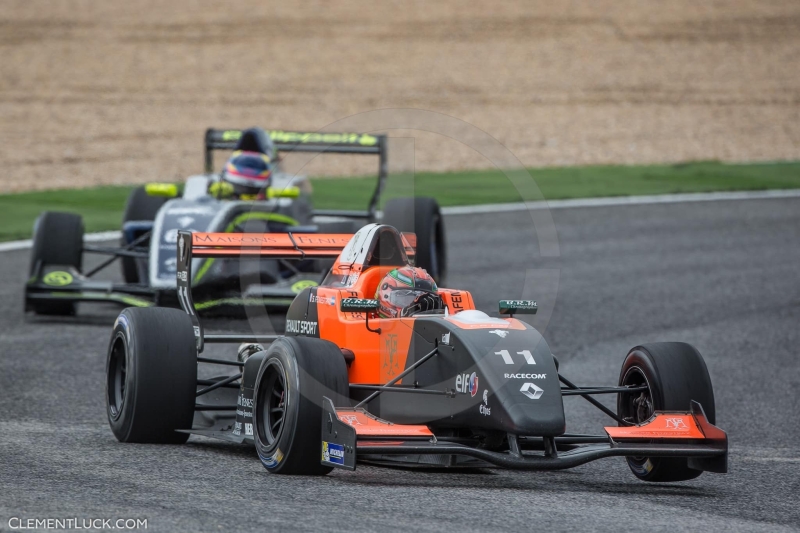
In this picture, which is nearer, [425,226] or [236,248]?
[236,248]

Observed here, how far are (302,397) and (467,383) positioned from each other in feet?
2.84

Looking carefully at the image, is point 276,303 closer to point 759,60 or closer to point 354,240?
point 354,240

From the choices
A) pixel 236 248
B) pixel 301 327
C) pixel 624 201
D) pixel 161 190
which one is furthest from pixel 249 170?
pixel 624 201

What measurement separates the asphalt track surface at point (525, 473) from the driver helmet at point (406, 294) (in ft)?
1.95

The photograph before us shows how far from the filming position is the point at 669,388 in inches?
281

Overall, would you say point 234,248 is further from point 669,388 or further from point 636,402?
point 669,388

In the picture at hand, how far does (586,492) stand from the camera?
675cm

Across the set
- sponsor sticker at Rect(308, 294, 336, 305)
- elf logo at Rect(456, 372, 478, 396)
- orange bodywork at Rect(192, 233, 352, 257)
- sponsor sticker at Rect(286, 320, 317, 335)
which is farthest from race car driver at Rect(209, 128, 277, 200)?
elf logo at Rect(456, 372, 478, 396)

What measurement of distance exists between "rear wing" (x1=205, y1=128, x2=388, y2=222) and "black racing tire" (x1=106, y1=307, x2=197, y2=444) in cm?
676

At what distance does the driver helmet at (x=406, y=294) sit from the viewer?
7.67 metres

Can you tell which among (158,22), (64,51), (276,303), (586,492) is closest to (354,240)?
(586,492)

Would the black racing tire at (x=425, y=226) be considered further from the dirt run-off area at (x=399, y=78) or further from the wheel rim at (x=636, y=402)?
the dirt run-off area at (x=399, y=78)

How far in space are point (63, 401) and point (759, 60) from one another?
31.8 metres

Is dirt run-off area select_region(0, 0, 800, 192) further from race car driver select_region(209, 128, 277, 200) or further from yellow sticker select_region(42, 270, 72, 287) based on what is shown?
yellow sticker select_region(42, 270, 72, 287)
